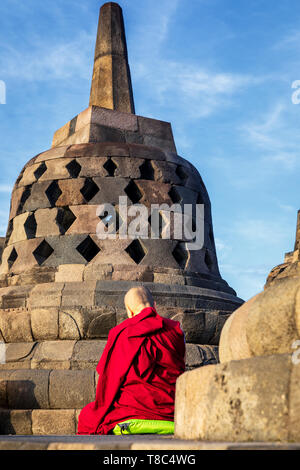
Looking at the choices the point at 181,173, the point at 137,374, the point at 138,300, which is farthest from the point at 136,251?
the point at 137,374

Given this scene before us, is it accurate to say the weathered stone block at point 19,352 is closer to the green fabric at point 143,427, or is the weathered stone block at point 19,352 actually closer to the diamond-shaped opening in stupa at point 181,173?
the green fabric at point 143,427

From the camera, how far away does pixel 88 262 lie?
780cm

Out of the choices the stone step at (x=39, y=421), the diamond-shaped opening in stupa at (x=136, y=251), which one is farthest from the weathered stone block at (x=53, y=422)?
the diamond-shaped opening in stupa at (x=136, y=251)

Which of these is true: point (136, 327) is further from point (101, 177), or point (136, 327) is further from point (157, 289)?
point (101, 177)

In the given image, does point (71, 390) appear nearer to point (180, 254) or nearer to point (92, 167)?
point (180, 254)

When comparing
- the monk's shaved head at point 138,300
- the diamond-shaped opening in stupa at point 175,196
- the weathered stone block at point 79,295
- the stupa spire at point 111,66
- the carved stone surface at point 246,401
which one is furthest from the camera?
the stupa spire at point 111,66

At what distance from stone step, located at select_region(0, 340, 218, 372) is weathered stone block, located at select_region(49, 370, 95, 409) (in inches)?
9.3

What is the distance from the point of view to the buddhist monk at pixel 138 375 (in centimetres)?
470

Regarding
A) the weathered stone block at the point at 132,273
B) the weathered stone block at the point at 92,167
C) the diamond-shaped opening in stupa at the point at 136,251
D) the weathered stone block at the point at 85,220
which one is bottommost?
the weathered stone block at the point at 132,273

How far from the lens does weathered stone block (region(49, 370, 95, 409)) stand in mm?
6305

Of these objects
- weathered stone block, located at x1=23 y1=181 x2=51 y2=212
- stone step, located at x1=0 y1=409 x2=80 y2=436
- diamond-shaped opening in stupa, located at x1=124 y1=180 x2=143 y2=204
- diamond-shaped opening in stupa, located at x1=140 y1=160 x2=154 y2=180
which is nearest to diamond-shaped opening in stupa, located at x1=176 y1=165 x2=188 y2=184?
diamond-shaped opening in stupa, located at x1=140 y1=160 x2=154 y2=180

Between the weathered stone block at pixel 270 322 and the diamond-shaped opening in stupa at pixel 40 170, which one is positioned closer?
the weathered stone block at pixel 270 322

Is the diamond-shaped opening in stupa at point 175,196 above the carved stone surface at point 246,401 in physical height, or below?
above

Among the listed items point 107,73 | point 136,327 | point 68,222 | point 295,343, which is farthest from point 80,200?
point 295,343
